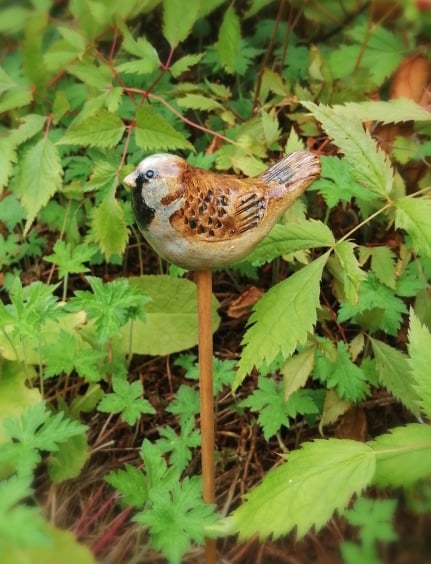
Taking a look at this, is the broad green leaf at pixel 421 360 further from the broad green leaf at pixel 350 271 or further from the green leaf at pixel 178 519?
the green leaf at pixel 178 519

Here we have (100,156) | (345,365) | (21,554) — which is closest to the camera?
(21,554)

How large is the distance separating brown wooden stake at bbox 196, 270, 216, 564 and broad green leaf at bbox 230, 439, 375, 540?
0.45 ft

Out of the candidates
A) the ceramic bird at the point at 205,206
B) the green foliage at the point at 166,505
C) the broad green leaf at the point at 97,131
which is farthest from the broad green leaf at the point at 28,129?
the green foliage at the point at 166,505

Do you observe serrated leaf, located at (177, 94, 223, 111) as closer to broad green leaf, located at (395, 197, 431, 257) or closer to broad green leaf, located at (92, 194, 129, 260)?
broad green leaf, located at (92, 194, 129, 260)

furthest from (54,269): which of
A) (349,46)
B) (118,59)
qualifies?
(349,46)

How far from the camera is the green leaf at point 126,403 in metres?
1.39

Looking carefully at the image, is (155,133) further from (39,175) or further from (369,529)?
(369,529)

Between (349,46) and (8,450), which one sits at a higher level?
(349,46)

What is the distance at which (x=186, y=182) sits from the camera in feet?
3.36

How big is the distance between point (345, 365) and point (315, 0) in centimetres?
116

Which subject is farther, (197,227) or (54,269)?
(54,269)

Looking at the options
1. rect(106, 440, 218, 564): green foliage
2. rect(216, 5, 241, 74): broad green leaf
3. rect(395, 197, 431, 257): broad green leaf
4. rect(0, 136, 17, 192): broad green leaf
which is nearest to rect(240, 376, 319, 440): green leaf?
rect(106, 440, 218, 564): green foliage

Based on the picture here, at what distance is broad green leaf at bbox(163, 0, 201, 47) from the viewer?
163 centimetres

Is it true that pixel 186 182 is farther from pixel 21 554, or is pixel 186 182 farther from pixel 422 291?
pixel 422 291
